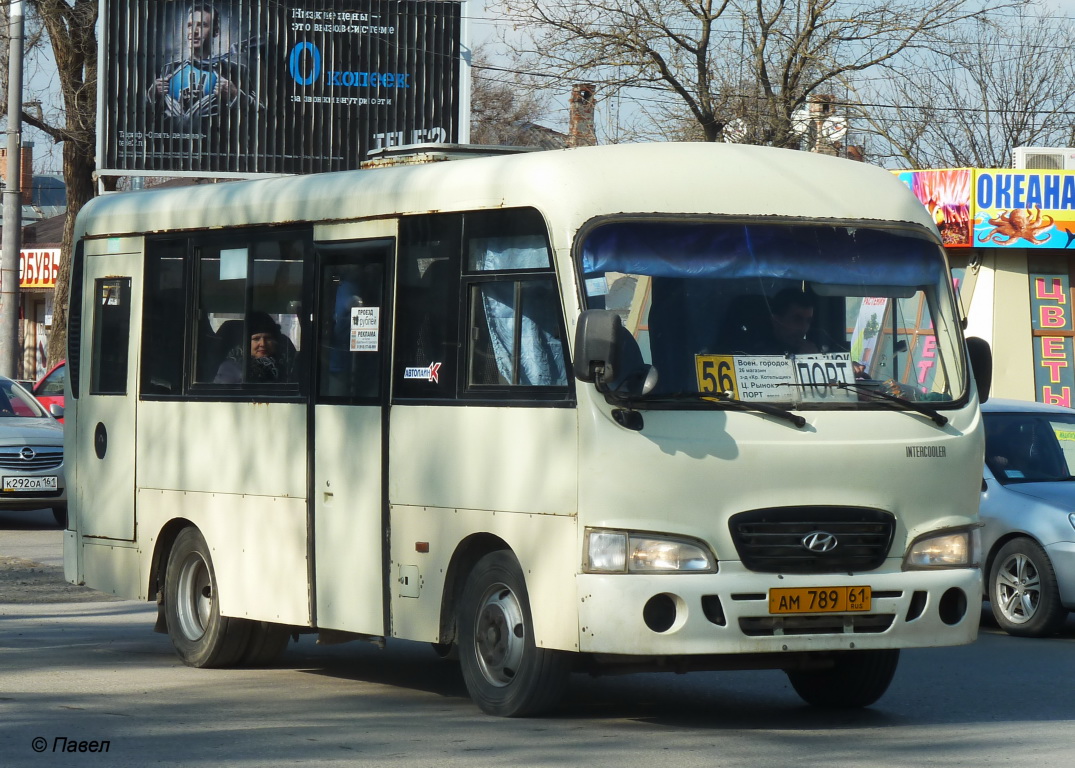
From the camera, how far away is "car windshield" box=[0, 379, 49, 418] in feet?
66.8

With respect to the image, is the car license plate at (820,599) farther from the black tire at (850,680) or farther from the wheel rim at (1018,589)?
the wheel rim at (1018,589)

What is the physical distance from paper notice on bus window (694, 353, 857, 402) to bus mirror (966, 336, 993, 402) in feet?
2.99

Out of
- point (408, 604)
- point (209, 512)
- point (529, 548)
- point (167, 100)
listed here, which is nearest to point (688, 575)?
point (529, 548)

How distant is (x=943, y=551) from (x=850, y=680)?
98cm

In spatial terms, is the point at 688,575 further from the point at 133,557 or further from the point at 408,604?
the point at 133,557

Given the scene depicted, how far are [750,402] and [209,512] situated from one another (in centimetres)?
358

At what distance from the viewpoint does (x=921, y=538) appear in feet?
26.3

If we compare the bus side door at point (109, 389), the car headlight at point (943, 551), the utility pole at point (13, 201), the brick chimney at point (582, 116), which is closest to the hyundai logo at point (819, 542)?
the car headlight at point (943, 551)

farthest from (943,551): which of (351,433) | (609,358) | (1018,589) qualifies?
(1018,589)

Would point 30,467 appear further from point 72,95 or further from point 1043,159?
point 1043,159

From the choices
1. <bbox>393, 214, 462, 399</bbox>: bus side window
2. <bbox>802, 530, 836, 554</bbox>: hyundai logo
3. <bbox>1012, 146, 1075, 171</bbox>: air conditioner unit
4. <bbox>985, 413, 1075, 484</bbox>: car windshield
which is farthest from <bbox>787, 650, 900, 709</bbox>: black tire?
<bbox>1012, 146, 1075, 171</bbox>: air conditioner unit

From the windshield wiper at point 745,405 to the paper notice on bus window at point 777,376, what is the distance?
24 mm

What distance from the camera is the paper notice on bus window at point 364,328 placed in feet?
29.2

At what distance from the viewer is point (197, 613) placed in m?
10.3
